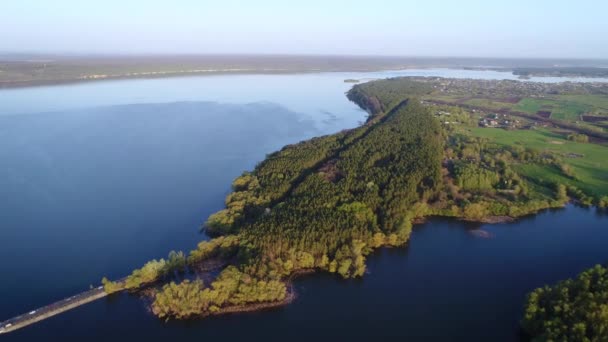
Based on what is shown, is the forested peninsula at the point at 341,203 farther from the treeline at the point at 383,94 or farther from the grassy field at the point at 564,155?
the treeline at the point at 383,94

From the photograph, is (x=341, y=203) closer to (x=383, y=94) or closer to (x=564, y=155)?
(x=564, y=155)

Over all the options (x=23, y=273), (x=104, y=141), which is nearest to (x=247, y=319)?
(x=23, y=273)

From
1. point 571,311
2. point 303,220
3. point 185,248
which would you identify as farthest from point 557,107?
point 185,248

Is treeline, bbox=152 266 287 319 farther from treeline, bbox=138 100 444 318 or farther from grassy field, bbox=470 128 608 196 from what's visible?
grassy field, bbox=470 128 608 196

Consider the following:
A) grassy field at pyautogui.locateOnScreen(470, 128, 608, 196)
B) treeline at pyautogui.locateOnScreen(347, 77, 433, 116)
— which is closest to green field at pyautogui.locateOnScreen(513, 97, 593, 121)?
grassy field at pyautogui.locateOnScreen(470, 128, 608, 196)

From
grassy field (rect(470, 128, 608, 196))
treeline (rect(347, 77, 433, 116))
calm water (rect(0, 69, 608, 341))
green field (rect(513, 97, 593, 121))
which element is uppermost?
treeline (rect(347, 77, 433, 116))

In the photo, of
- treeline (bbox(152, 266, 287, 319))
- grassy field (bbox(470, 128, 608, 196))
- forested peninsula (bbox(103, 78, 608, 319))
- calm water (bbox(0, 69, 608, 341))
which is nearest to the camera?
treeline (bbox(152, 266, 287, 319))

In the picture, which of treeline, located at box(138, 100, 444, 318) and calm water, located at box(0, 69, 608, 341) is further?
treeline, located at box(138, 100, 444, 318)
